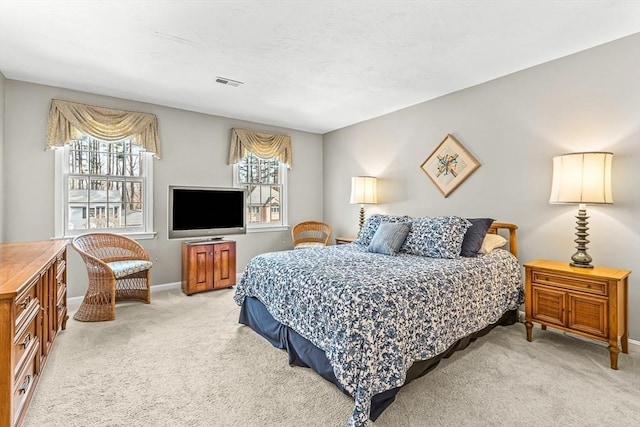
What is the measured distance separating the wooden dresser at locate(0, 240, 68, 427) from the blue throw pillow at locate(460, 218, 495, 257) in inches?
126

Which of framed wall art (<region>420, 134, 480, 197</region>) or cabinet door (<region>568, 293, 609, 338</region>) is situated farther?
framed wall art (<region>420, 134, 480, 197</region>)

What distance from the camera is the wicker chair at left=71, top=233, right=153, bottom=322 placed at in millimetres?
3326

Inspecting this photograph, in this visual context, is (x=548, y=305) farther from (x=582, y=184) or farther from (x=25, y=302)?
(x=25, y=302)

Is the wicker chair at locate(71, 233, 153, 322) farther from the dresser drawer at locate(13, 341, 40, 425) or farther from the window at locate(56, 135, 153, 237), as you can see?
the dresser drawer at locate(13, 341, 40, 425)

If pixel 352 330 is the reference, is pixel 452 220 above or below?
above


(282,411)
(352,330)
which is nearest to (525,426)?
(352,330)

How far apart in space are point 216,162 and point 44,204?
2.08 metres

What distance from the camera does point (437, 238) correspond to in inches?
121

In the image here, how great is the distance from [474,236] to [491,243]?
0.24m

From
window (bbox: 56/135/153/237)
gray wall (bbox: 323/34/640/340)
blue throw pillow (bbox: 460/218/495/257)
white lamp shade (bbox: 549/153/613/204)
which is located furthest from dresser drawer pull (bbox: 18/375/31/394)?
gray wall (bbox: 323/34/640/340)

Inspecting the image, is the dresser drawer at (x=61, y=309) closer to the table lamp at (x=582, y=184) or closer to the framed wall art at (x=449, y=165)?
the framed wall art at (x=449, y=165)

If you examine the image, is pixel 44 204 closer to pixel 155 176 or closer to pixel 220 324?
pixel 155 176

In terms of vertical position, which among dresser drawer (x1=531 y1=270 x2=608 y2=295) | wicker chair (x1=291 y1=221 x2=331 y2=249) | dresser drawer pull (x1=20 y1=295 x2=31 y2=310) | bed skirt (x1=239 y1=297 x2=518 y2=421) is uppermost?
wicker chair (x1=291 y1=221 x2=331 y2=249)

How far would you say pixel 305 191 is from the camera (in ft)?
19.2
